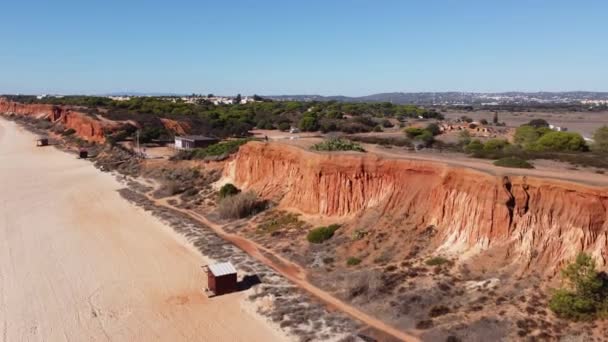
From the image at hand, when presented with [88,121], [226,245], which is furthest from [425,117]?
[226,245]

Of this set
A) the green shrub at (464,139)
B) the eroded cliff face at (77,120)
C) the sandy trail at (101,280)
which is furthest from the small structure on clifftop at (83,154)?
the green shrub at (464,139)

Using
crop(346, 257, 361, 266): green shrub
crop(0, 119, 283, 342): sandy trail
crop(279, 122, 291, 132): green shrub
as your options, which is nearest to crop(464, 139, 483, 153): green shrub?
crop(346, 257, 361, 266): green shrub

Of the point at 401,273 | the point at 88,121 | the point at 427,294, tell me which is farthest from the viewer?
Result: the point at 88,121

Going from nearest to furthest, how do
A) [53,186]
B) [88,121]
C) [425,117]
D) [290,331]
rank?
[290,331]
[53,186]
[88,121]
[425,117]

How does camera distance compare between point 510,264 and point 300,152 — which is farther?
point 300,152

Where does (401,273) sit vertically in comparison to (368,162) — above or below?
below

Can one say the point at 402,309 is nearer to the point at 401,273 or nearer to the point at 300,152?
the point at 401,273

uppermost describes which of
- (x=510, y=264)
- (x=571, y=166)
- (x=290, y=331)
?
(x=571, y=166)
